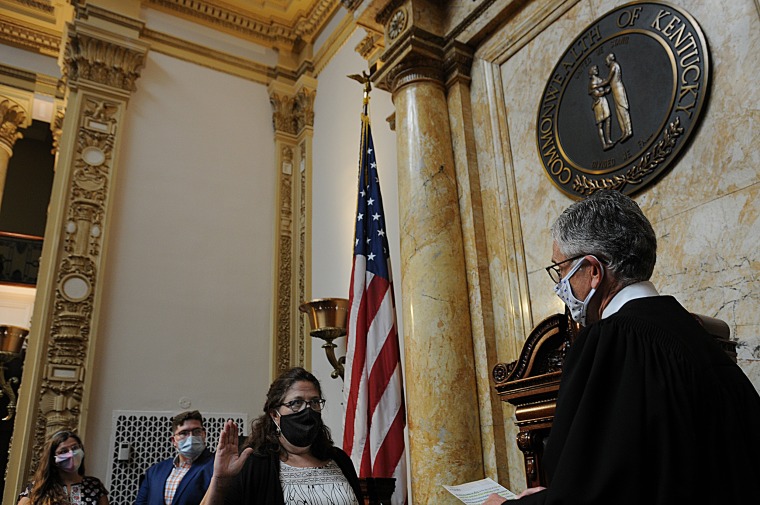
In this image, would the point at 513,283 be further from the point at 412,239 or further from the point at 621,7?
the point at 621,7

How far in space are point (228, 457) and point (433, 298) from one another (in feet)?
6.31

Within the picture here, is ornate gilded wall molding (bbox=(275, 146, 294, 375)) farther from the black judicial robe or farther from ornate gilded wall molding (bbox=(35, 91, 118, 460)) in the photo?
the black judicial robe

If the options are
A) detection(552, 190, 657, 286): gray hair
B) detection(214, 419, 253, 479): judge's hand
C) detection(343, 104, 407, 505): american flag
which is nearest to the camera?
detection(552, 190, 657, 286): gray hair

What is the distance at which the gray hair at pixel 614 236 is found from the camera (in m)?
1.66

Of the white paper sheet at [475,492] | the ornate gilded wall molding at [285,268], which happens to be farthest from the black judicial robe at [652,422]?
the ornate gilded wall molding at [285,268]

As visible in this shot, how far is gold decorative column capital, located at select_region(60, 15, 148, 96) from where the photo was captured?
681 cm

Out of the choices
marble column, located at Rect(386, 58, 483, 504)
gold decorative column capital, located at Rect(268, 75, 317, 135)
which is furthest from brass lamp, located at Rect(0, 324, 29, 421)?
marble column, located at Rect(386, 58, 483, 504)

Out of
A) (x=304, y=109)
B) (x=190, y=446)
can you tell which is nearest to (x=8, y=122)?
(x=304, y=109)

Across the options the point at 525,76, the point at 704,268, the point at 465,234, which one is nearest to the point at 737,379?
the point at 704,268

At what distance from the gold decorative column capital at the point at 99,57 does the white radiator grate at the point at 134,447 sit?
3.40 meters

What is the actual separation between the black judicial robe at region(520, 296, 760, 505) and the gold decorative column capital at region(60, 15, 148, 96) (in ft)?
21.8

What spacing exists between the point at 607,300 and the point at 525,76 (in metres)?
2.79

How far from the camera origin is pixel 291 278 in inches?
288

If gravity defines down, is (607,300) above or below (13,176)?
below
